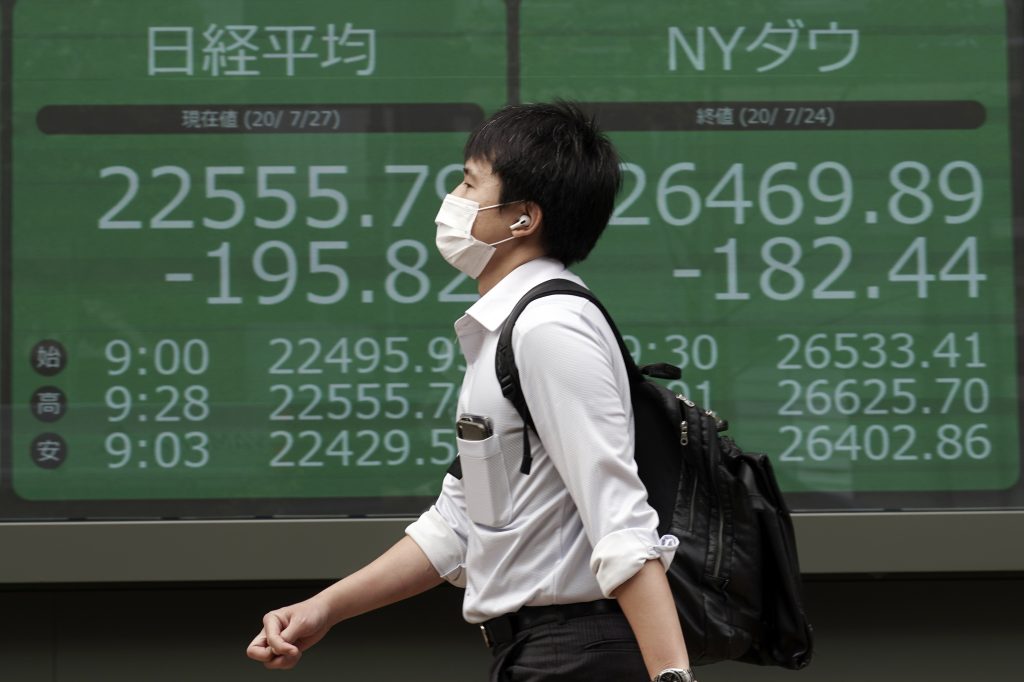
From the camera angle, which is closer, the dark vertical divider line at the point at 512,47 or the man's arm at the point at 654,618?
the man's arm at the point at 654,618

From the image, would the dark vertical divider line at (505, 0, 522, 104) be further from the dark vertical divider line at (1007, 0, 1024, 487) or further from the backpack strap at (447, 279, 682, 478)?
the backpack strap at (447, 279, 682, 478)

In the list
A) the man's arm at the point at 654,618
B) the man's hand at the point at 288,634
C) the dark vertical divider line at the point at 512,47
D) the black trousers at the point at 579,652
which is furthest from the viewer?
the dark vertical divider line at the point at 512,47

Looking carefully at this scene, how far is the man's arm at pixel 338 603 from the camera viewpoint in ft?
7.54

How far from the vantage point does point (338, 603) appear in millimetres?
2406

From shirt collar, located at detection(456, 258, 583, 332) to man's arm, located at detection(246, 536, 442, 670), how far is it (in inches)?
18.4

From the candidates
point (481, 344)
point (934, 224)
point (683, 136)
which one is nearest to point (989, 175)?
point (934, 224)

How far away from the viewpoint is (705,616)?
2.16 metres

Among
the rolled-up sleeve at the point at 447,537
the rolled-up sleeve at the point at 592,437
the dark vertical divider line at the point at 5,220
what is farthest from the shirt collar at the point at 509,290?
the dark vertical divider line at the point at 5,220

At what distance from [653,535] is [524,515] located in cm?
25

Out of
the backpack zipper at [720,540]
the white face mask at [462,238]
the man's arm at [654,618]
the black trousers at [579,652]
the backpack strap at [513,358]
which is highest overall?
the white face mask at [462,238]

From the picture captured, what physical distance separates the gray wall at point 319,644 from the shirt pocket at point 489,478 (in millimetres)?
2366

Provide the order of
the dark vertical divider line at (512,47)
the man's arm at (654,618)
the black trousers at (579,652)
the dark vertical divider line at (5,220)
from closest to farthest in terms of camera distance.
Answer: the man's arm at (654,618) < the black trousers at (579,652) < the dark vertical divider line at (5,220) < the dark vertical divider line at (512,47)

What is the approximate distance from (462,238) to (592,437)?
53 cm

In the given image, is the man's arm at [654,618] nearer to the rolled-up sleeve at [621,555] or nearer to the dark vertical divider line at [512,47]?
the rolled-up sleeve at [621,555]
